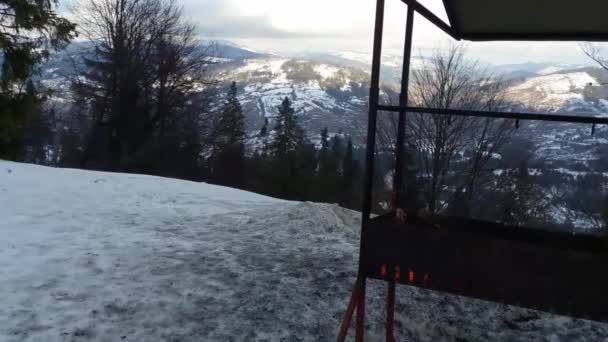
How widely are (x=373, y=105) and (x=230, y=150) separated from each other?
29755 mm

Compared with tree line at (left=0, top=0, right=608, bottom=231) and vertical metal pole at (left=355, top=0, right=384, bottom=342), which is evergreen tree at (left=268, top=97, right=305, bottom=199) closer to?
tree line at (left=0, top=0, right=608, bottom=231)

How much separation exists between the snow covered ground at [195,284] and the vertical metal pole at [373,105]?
1367mm

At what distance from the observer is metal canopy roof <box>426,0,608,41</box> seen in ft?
10.7

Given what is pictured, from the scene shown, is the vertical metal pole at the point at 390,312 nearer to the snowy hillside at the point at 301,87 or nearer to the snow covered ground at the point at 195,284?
the snow covered ground at the point at 195,284

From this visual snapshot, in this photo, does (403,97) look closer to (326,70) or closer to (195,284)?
(195,284)

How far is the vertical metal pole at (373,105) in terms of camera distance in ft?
9.38

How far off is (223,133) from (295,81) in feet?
426

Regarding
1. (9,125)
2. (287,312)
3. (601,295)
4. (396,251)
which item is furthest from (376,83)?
(9,125)

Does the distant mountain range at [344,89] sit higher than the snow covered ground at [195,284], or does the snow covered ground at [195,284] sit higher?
the distant mountain range at [344,89]

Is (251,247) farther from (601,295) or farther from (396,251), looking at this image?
(601,295)

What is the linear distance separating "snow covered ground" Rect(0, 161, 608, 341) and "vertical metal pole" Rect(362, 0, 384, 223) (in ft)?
4.48

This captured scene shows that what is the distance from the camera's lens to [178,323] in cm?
375

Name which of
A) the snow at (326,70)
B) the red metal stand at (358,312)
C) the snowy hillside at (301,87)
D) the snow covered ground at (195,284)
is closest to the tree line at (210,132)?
the snow covered ground at (195,284)

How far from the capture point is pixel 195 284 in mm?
4555
